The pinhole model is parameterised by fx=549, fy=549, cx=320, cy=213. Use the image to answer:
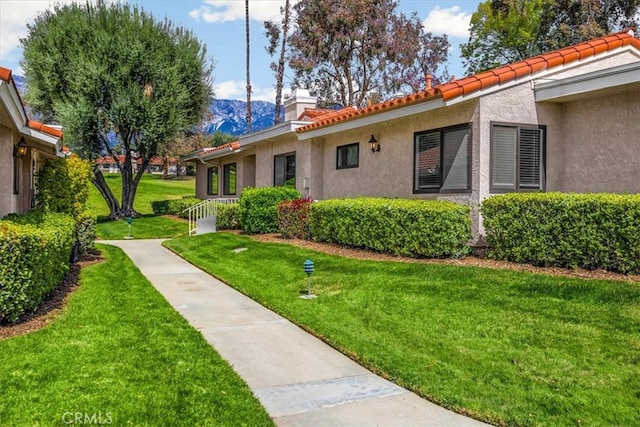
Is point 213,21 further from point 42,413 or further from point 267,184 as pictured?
point 42,413

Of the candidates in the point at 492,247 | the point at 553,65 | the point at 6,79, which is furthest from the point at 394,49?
the point at 6,79

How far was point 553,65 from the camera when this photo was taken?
35.8ft

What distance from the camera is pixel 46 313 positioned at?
7098mm

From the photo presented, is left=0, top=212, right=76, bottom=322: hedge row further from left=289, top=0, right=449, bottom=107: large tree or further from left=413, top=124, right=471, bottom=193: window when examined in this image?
left=289, top=0, right=449, bottom=107: large tree

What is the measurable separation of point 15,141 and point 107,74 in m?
11.8

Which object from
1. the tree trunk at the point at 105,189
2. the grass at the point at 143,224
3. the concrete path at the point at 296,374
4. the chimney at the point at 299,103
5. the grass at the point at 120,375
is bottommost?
the concrete path at the point at 296,374

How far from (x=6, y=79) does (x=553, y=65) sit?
9549 millimetres

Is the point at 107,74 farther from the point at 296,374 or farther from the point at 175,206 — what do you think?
the point at 296,374

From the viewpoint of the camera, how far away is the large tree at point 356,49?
33531mm

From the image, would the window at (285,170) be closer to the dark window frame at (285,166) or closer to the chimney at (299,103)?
the dark window frame at (285,166)

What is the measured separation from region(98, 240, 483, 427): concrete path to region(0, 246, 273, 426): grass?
219 millimetres

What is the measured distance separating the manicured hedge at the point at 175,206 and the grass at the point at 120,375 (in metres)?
18.3

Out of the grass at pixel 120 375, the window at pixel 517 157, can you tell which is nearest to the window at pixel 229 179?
the window at pixel 517 157

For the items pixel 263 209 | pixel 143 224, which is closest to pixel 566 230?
pixel 263 209
